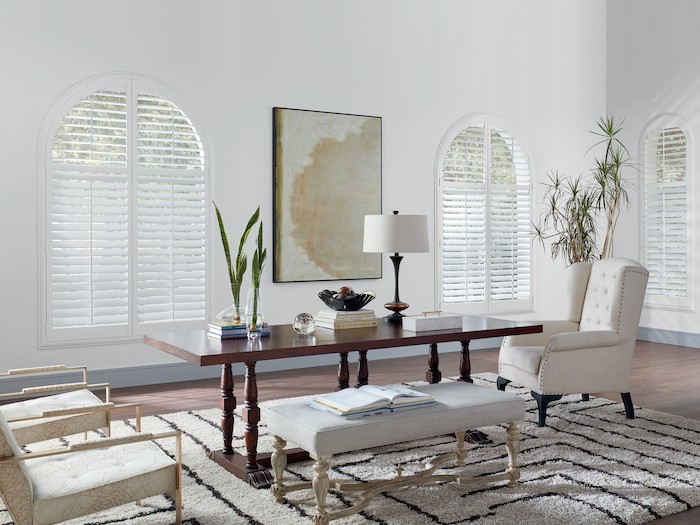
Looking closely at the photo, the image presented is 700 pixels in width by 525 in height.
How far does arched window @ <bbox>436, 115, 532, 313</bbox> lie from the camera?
24.3 feet

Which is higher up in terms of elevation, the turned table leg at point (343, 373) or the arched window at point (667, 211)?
the arched window at point (667, 211)

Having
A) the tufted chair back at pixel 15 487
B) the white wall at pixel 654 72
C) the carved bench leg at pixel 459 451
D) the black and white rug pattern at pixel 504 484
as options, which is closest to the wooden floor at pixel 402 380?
the black and white rug pattern at pixel 504 484

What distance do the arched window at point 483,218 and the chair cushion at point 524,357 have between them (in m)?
2.50

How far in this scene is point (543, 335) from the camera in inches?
198

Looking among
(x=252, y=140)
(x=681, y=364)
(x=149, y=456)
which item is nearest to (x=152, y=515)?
(x=149, y=456)

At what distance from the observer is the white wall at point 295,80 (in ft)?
17.7

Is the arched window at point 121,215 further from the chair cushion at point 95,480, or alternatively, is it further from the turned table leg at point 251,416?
the chair cushion at point 95,480

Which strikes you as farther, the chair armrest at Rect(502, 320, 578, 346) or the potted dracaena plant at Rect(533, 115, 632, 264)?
the potted dracaena plant at Rect(533, 115, 632, 264)

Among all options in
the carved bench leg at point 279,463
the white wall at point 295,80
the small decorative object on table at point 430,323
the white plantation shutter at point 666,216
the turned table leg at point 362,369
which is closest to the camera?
the carved bench leg at point 279,463

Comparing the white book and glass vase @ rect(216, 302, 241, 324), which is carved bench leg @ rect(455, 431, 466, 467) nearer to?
the white book

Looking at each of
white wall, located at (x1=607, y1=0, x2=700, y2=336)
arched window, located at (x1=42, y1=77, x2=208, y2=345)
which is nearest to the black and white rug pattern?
arched window, located at (x1=42, y1=77, x2=208, y2=345)

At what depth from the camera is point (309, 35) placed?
6562mm

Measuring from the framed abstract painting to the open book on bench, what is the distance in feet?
10.8

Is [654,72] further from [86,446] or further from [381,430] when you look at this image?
[86,446]
